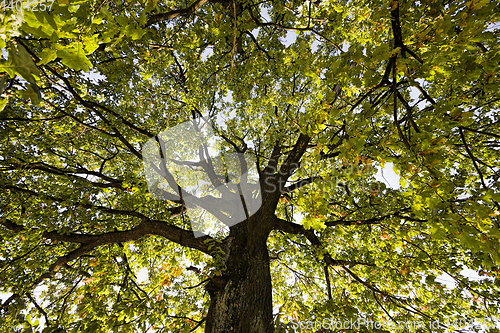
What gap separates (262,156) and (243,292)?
8.79 ft

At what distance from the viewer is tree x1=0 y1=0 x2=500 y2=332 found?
1396 millimetres

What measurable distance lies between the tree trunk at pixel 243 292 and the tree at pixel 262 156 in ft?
0.10

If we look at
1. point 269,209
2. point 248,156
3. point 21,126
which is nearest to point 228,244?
point 269,209

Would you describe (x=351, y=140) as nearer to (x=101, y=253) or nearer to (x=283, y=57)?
(x=283, y=57)

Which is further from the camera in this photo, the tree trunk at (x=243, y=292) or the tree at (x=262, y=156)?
the tree trunk at (x=243, y=292)

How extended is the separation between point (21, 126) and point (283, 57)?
18.6 feet

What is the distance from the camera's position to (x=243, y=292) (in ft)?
10.2

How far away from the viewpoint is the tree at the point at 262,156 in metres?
1.40

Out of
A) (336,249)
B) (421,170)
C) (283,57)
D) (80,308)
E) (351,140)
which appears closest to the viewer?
(421,170)

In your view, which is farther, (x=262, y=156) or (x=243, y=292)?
(x=262, y=156)

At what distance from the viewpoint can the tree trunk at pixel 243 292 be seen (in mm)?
2781

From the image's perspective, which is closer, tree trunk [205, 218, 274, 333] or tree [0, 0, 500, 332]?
tree [0, 0, 500, 332]

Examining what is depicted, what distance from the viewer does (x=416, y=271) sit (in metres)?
4.27

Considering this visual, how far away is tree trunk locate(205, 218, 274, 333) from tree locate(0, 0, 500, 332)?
0.10 ft
